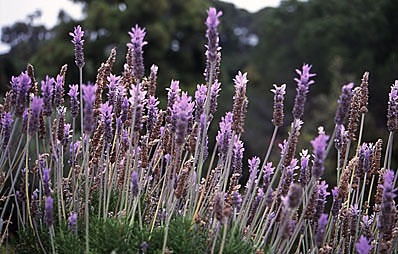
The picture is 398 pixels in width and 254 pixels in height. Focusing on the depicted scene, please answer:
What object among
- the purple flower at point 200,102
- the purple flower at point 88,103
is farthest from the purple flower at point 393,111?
the purple flower at point 88,103

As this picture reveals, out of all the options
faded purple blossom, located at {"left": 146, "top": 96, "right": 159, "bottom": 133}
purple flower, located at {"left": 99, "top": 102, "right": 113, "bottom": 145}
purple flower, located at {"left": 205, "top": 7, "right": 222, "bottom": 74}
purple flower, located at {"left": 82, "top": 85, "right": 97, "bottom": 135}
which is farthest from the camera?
faded purple blossom, located at {"left": 146, "top": 96, "right": 159, "bottom": 133}

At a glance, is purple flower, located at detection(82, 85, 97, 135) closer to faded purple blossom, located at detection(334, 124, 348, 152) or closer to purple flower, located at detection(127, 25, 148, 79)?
purple flower, located at detection(127, 25, 148, 79)

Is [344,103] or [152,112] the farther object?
[152,112]

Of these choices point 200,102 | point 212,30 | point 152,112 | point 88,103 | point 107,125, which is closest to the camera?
point 88,103

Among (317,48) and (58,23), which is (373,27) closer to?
(317,48)

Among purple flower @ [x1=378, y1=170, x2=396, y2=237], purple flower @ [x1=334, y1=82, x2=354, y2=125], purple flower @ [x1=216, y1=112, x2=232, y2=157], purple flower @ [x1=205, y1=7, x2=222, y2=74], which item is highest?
purple flower @ [x1=205, y1=7, x2=222, y2=74]

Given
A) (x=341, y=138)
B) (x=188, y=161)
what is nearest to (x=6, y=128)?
(x=188, y=161)

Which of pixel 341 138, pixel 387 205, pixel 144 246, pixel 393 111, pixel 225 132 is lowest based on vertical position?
pixel 144 246

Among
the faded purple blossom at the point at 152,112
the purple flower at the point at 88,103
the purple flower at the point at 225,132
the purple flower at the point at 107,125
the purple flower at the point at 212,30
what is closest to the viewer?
the purple flower at the point at 88,103

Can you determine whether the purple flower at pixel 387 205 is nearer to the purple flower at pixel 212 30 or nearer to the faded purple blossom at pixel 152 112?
the purple flower at pixel 212 30

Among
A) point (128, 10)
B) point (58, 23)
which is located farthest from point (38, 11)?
point (128, 10)

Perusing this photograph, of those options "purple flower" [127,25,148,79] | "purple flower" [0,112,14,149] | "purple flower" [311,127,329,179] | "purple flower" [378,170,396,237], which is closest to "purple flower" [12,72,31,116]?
"purple flower" [0,112,14,149]

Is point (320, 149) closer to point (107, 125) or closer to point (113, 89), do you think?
point (107, 125)

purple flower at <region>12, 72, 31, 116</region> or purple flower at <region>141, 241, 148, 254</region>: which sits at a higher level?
purple flower at <region>12, 72, 31, 116</region>
